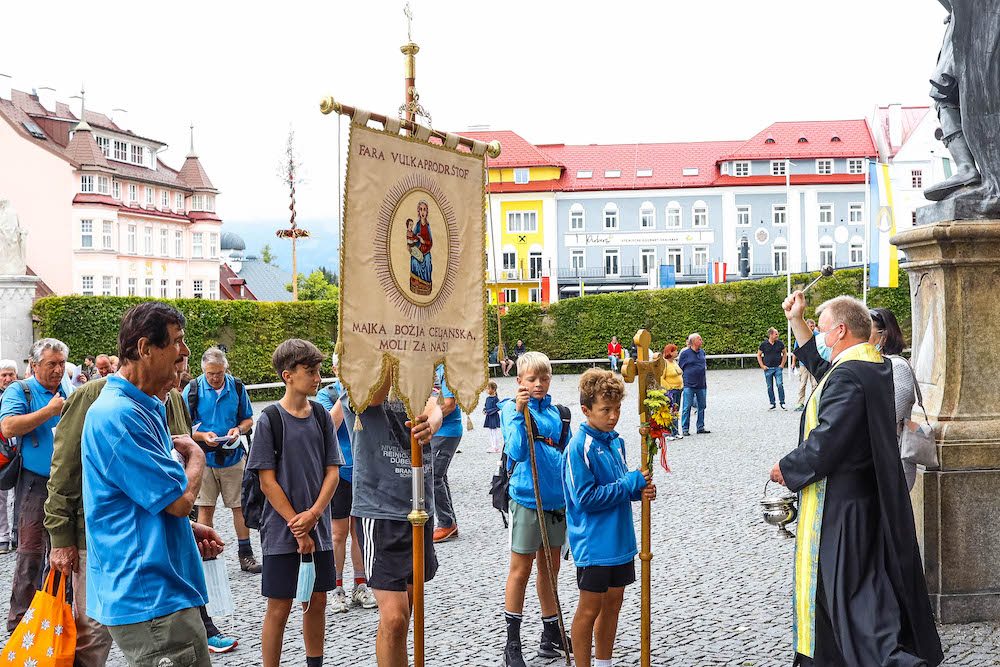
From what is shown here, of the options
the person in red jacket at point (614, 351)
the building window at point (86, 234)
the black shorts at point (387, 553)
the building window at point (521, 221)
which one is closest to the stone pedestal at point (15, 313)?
the person in red jacket at point (614, 351)

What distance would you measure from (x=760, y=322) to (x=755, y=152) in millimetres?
29996

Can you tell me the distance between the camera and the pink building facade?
51375mm

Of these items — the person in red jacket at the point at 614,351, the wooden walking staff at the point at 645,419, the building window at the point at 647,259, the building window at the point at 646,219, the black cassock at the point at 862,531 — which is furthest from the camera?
the building window at the point at 647,259

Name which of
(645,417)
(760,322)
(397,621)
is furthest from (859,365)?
(760,322)

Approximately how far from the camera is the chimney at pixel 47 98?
55562 mm

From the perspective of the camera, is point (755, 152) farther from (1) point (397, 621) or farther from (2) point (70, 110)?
(1) point (397, 621)

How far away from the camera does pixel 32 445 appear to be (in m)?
6.25

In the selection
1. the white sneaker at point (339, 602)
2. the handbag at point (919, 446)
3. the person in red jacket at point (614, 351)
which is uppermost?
the person in red jacket at point (614, 351)

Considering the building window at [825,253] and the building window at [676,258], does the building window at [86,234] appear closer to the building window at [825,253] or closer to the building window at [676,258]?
the building window at [676,258]

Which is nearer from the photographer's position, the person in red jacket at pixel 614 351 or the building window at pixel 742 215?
the person in red jacket at pixel 614 351

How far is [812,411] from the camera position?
14.9 feet

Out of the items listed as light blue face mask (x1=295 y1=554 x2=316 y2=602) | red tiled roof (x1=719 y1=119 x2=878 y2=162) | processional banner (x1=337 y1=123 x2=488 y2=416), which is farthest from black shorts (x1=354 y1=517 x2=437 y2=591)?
red tiled roof (x1=719 y1=119 x2=878 y2=162)

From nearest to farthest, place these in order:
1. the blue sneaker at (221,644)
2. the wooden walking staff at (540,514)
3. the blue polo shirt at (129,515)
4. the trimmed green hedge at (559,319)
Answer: the blue polo shirt at (129,515) < the wooden walking staff at (540,514) < the blue sneaker at (221,644) < the trimmed green hedge at (559,319)

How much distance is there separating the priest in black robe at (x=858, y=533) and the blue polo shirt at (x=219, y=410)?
5007 mm
